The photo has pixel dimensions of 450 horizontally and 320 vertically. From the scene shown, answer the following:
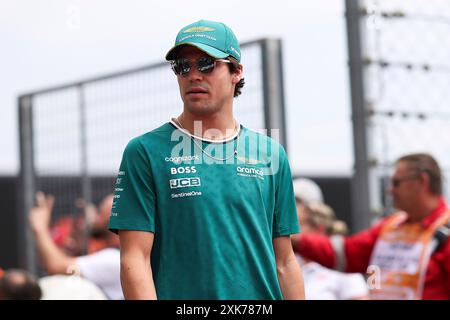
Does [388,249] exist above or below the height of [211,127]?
below

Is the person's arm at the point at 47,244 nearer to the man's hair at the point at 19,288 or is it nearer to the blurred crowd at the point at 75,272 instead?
the blurred crowd at the point at 75,272

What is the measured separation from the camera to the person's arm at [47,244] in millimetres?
7285

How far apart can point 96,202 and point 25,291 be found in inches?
73.9

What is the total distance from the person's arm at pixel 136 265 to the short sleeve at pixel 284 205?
528mm

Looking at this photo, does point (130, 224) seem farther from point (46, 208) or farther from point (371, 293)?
point (46, 208)

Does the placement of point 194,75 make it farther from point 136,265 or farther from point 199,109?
point 136,265

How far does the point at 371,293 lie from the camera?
7133 mm

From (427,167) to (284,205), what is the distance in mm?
2981

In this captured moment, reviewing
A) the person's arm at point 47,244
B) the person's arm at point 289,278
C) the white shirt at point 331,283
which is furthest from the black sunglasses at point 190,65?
the white shirt at point 331,283

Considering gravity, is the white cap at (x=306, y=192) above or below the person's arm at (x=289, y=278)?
above

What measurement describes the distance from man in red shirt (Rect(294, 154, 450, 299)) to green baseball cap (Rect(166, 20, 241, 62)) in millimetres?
2962

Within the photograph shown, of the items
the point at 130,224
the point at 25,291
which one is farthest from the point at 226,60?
the point at 25,291

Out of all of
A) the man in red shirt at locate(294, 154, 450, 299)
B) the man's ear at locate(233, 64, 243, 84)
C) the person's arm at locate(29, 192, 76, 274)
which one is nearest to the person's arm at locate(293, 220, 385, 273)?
the man in red shirt at locate(294, 154, 450, 299)

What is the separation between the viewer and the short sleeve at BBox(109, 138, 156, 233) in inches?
159
